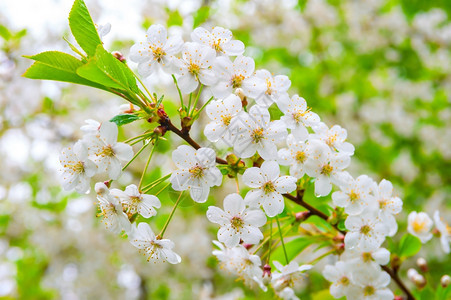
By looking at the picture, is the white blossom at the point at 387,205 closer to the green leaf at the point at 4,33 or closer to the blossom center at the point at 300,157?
the blossom center at the point at 300,157

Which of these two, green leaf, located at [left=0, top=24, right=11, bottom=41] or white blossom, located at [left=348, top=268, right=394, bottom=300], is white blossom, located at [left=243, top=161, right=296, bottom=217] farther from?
green leaf, located at [left=0, top=24, right=11, bottom=41]

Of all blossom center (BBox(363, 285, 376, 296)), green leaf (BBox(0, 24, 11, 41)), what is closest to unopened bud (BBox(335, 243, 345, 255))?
blossom center (BBox(363, 285, 376, 296))

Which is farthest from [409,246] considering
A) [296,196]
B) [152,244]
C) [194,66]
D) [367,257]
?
[194,66]

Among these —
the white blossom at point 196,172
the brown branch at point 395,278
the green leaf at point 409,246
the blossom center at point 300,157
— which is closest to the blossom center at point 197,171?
the white blossom at point 196,172

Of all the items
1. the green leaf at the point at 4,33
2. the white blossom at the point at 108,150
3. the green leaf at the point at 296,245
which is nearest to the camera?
the white blossom at the point at 108,150

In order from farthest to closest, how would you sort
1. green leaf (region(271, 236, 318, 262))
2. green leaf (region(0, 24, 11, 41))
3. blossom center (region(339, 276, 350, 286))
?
green leaf (region(0, 24, 11, 41)), green leaf (region(271, 236, 318, 262)), blossom center (region(339, 276, 350, 286))

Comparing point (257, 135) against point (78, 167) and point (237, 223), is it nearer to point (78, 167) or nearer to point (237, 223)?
point (237, 223)
